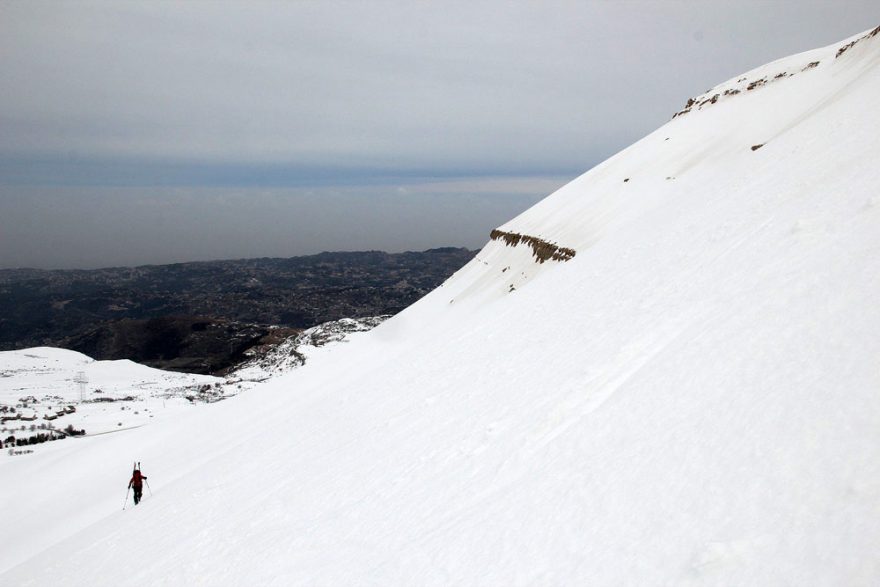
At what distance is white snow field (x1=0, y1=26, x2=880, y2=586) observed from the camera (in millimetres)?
4055

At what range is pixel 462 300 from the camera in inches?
1332

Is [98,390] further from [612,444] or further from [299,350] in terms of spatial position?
[612,444]

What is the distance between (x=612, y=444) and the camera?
5797 millimetres

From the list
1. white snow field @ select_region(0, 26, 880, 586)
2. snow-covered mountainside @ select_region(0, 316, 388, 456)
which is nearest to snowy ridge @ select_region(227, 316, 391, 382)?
snow-covered mountainside @ select_region(0, 316, 388, 456)

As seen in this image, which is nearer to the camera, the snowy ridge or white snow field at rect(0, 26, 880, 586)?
white snow field at rect(0, 26, 880, 586)

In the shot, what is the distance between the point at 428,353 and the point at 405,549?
34.4ft

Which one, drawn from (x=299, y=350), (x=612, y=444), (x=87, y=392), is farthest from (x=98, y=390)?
(x=612, y=444)

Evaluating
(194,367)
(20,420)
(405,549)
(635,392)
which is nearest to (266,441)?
(405,549)

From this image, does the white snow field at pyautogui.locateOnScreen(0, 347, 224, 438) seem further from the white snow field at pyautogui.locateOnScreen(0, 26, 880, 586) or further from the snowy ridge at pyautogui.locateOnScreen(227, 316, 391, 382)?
the white snow field at pyautogui.locateOnScreen(0, 26, 880, 586)

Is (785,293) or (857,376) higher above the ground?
(785,293)

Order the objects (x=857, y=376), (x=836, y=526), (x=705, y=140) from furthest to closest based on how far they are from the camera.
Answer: (x=705, y=140) < (x=857, y=376) < (x=836, y=526)

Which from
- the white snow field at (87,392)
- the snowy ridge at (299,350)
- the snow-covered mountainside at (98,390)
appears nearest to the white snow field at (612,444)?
the snow-covered mountainside at (98,390)

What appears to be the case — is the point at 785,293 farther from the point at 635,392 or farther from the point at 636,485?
the point at 636,485

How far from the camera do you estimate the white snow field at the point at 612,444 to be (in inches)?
160
